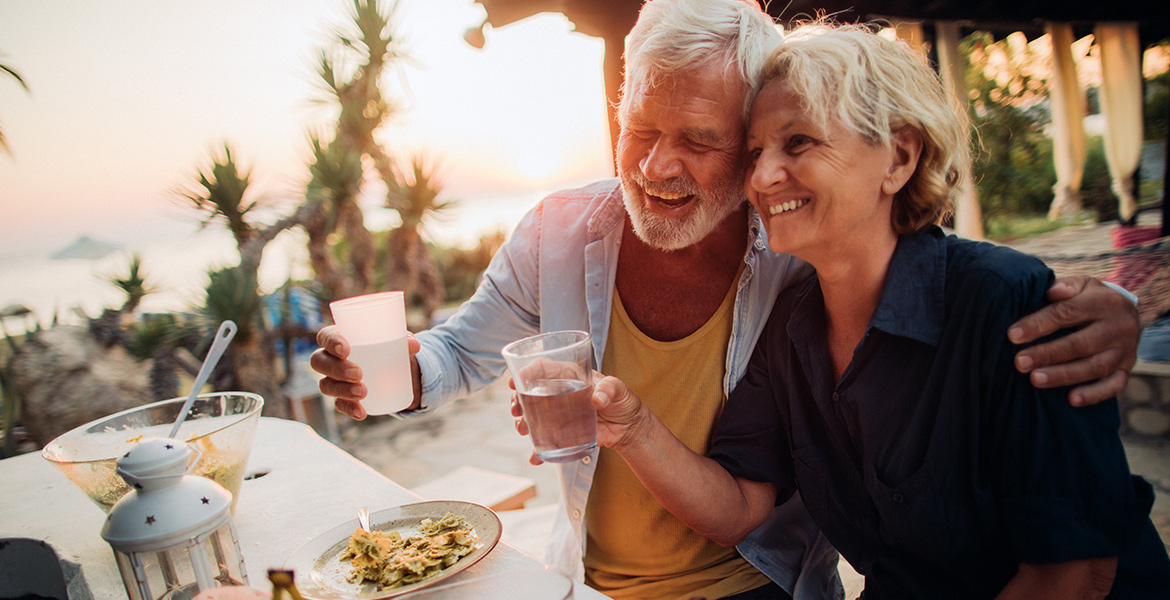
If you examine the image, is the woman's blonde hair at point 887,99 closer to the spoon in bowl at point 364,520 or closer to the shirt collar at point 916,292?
the shirt collar at point 916,292

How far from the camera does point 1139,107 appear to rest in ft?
21.3

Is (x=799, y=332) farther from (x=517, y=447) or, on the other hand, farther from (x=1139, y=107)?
(x=1139, y=107)

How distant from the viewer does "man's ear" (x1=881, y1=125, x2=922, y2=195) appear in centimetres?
132

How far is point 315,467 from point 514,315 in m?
0.82

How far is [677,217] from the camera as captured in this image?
5.92ft

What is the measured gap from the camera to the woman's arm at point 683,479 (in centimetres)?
142

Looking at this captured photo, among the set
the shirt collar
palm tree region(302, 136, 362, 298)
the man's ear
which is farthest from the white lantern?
palm tree region(302, 136, 362, 298)

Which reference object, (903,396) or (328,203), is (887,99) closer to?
(903,396)

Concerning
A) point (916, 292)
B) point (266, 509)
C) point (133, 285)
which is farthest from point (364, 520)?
point (133, 285)

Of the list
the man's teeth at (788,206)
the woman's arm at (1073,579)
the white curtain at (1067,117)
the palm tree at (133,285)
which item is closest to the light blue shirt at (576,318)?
the man's teeth at (788,206)

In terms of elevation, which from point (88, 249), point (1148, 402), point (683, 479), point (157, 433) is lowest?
point (1148, 402)

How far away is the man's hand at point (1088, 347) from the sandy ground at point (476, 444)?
3.43 m

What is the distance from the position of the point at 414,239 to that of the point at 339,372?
6.35 metres

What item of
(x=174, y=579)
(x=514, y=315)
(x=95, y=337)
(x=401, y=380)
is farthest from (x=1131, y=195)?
(x=95, y=337)
